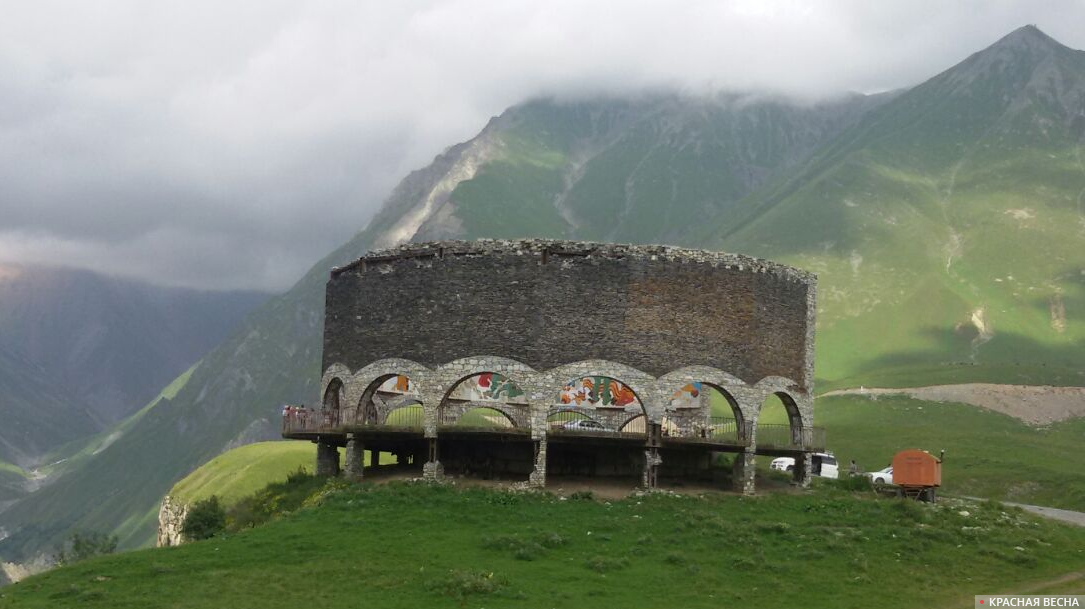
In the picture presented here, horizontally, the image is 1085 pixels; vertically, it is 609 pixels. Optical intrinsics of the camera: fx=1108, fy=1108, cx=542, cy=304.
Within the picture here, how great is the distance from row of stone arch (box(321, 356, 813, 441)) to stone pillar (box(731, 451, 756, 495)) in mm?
1182

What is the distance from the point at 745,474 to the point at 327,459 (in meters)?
20.5

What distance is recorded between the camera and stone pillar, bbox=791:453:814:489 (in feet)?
174

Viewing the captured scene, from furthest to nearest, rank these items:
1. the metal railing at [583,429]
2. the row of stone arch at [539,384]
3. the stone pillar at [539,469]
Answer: the row of stone arch at [539,384], the metal railing at [583,429], the stone pillar at [539,469]

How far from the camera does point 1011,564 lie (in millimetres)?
37188

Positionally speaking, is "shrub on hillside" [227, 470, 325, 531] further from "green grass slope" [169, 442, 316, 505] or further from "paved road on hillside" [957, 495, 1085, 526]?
"paved road on hillside" [957, 495, 1085, 526]

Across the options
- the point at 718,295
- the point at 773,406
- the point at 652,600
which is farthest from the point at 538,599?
the point at 773,406

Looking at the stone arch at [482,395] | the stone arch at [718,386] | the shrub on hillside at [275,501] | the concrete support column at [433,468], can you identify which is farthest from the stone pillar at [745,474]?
the shrub on hillside at [275,501]

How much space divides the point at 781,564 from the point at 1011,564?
7.90 m

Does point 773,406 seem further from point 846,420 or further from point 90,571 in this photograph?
point 90,571

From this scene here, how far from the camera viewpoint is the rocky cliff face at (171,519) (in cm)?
7206

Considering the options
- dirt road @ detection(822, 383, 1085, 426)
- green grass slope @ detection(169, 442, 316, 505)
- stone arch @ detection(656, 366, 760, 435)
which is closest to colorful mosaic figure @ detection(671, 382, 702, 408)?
stone arch @ detection(656, 366, 760, 435)

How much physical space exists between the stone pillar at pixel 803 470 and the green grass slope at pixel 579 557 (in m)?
6.78

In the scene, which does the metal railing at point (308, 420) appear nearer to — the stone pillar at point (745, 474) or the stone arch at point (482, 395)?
the stone arch at point (482, 395)

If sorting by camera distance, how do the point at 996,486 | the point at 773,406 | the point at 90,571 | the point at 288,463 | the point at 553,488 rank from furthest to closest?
the point at 773,406 < the point at 288,463 < the point at 996,486 < the point at 553,488 < the point at 90,571
